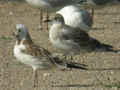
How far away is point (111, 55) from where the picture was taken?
9867 mm

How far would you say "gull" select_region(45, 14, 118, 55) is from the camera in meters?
9.17

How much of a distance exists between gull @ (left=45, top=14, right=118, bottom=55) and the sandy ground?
20 centimetres

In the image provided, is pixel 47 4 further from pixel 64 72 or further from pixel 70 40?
pixel 64 72

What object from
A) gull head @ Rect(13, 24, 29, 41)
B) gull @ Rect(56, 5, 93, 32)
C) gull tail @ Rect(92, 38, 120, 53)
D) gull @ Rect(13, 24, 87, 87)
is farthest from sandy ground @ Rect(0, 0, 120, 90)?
gull head @ Rect(13, 24, 29, 41)

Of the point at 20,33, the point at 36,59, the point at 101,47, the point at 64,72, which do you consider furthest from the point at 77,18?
the point at 36,59

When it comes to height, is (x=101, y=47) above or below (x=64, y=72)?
above

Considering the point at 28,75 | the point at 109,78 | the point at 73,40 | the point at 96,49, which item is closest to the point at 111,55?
the point at 96,49

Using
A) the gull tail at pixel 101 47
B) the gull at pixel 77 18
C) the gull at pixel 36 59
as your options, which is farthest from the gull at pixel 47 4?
the gull at pixel 36 59

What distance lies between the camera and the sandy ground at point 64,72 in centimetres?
779

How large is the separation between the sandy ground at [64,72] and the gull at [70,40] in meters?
0.20

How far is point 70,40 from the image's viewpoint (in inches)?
367

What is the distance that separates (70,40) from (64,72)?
96 cm

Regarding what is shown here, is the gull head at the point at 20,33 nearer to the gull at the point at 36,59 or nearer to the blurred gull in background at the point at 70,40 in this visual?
the gull at the point at 36,59

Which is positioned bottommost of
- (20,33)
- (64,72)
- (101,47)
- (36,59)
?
(64,72)
